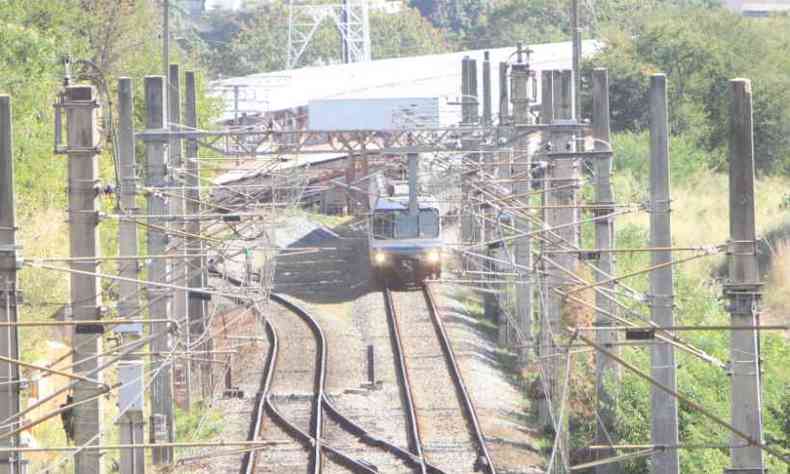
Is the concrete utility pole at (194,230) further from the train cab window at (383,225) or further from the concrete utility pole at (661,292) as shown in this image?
the train cab window at (383,225)

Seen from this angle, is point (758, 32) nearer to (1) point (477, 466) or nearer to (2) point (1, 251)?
(1) point (477, 466)

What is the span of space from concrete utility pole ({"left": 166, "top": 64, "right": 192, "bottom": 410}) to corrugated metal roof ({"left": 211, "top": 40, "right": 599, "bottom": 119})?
83.8ft

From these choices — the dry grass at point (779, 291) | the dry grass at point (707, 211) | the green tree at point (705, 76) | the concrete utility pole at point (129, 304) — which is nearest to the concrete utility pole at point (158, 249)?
the concrete utility pole at point (129, 304)

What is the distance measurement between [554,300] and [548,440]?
101 inches

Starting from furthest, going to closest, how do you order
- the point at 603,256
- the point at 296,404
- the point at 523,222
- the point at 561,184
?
the point at 523,222, the point at 296,404, the point at 561,184, the point at 603,256

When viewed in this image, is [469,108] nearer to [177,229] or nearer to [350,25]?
[177,229]

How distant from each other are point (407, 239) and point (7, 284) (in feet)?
69.8

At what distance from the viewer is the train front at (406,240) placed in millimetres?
31891

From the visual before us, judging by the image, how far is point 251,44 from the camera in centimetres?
8669

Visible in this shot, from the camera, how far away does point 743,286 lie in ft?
36.8

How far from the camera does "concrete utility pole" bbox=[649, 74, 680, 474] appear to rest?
13.7 m

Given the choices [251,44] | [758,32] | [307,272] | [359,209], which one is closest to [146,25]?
[359,209]

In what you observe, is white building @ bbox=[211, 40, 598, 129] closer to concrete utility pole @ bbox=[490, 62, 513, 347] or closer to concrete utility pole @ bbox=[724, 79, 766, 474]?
concrete utility pole @ bbox=[490, 62, 513, 347]

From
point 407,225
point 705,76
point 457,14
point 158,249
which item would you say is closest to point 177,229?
point 158,249
